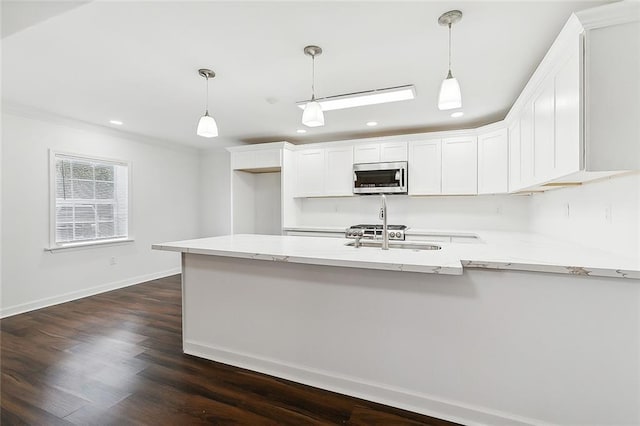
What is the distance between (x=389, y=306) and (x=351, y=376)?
532 mm

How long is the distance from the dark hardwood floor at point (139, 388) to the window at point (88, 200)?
1386 mm

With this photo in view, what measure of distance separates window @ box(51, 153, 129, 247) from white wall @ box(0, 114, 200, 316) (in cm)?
10

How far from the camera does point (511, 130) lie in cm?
Result: 314

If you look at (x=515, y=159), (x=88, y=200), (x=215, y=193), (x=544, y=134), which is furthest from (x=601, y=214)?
(x=88, y=200)

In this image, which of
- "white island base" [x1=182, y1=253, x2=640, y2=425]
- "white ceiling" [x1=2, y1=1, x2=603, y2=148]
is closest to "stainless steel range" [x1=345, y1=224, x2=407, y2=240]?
"white ceiling" [x1=2, y1=1, x2=603, y2=148]

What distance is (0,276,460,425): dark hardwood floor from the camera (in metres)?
1.68

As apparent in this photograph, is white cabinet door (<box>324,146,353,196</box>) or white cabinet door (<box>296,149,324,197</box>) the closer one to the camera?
white cabinet door (<box>324,146,353,196</box>)

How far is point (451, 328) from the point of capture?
167cm

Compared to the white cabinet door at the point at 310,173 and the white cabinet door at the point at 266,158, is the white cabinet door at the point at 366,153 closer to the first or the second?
the white cabinet door at the point at 310,173

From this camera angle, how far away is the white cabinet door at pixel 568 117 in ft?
4.92

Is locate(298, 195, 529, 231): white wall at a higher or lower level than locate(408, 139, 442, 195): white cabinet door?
lower

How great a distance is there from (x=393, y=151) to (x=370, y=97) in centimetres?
171

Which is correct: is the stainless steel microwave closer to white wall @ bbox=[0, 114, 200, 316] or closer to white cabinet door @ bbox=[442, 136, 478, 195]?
white cabinet door @ bbox=[442, 136, 478, 195]

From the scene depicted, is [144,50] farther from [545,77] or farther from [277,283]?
[545,77]
